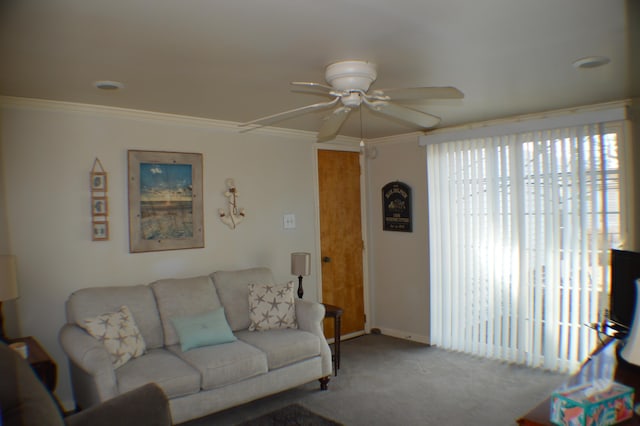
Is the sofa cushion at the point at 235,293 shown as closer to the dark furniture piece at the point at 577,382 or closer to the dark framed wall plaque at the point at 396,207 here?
the dark framed wall plaque at the point at 396,207

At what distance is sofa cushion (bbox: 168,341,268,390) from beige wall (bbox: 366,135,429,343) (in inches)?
92.5

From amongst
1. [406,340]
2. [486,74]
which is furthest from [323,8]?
[406,340]

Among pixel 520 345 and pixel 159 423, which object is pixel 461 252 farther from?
pixel 159 423

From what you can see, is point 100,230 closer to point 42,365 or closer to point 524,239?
point 42,365

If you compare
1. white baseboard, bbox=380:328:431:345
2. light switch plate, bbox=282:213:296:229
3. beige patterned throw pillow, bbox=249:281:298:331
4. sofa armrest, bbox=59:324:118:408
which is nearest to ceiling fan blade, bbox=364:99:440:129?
beige patterned throw pillow, bbox=249:281:298:331

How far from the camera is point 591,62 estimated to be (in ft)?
8.54

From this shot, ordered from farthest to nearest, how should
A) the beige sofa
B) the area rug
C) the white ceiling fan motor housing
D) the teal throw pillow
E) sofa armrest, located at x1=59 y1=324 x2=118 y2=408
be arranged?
1. the teal throw pillow
2. the area rug
3. the beige sofa
4. sofa armrest, located at x1=59 y1=324 x2=118 y2=408
5. the white ceiling fan motor housing

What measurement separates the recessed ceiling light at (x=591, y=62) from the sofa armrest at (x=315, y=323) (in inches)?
102

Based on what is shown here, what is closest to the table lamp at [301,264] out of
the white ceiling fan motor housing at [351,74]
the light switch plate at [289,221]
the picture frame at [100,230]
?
the light switch plate at [289,221]

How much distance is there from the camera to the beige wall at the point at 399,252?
502cm

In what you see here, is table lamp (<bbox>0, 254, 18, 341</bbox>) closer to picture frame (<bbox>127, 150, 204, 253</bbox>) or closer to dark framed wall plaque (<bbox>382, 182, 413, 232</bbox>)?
picture frame (<bbox>127, 150, 204, 253</bbox>)

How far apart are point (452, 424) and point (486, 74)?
7.82 feet

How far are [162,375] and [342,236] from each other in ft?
9.28

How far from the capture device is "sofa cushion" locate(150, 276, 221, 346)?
3502 mm
